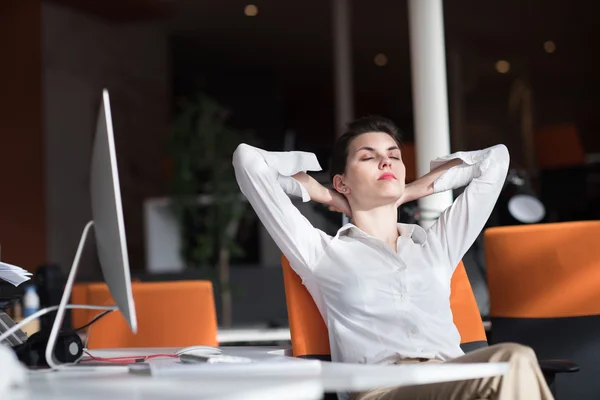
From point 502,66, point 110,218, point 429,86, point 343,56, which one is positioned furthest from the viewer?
point 502,66

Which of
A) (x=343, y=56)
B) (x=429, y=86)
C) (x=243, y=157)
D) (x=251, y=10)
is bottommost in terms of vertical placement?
(x=243, y=157)

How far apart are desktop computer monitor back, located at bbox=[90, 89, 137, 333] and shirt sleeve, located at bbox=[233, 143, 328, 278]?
2.46 feet

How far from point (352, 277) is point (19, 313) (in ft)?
9.43

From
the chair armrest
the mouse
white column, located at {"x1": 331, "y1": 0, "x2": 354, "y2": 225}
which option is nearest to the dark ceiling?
white column, located at {"x1": 331, "y1": 0, "x2": 354, "y2": 225}

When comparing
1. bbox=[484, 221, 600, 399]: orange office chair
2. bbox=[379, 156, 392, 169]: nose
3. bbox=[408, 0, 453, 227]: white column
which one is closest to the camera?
bbox=[379, 156, 392, 169]: nose

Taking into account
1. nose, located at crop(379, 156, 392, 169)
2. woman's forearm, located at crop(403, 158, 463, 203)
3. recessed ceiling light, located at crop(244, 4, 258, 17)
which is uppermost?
recessed ceiling light, located at crop(244, 4, 258, 17)

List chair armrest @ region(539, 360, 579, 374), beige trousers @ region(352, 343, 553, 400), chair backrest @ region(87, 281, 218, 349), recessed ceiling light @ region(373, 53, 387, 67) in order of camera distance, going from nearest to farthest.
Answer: beige trousers @ region(352, 343, 553, 400) < chair armrest @ region(539, 360, 579, 374) < chair backrest @ region(87, 281, 218, 349) < recessed ceiling light @ region(373, 53, 387, 67)

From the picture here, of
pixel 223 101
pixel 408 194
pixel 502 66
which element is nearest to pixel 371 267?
pixel 408 194

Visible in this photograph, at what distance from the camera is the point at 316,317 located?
2.59 m

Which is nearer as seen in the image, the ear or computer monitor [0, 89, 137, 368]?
computer monitor [0, 89, 137, 368]

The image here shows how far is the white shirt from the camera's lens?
2469mm

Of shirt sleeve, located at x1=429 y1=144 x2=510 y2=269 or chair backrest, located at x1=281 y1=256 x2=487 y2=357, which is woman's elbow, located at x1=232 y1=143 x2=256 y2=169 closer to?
chair backrest, located at x1=281 y1=256 x2=487 y2=357

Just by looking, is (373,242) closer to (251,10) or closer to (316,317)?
(316,317)

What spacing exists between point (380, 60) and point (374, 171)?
31.4 feet
